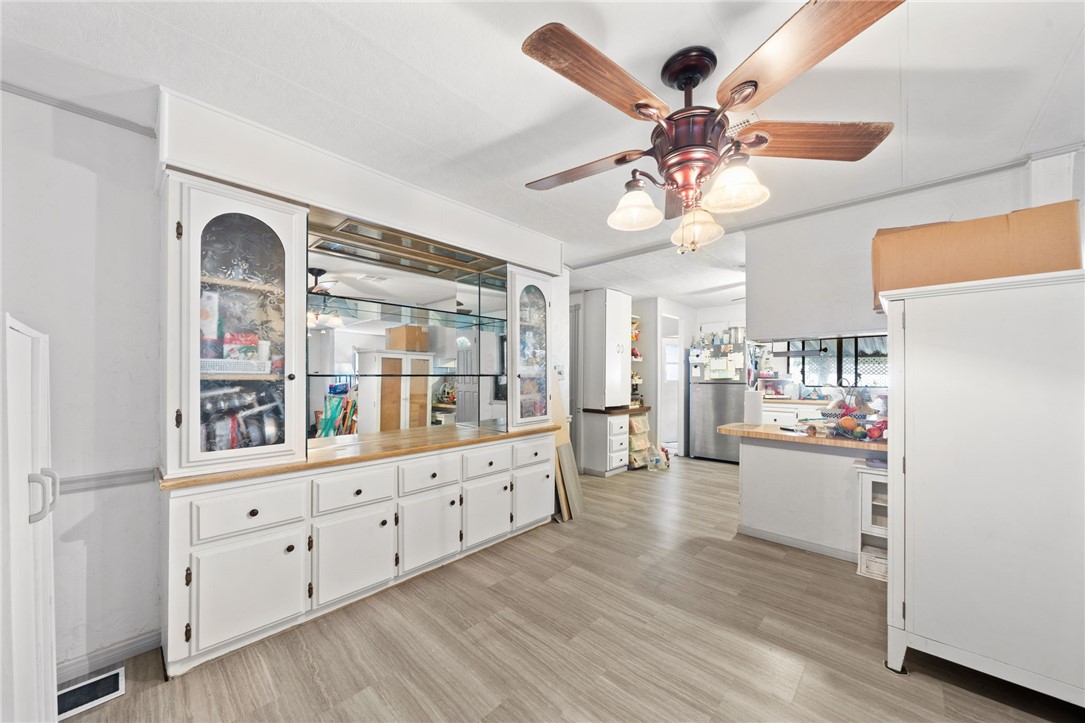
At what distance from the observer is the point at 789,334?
343 centimetres

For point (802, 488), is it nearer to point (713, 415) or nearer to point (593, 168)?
point (593, 168)

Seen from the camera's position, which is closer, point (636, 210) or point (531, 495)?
point (636, 210)

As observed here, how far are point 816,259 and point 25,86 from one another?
4.73 meters

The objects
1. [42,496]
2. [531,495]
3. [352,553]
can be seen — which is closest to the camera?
[42,496]

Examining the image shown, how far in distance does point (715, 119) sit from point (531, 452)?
8.99ft

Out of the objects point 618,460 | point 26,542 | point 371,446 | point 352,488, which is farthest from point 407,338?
point 618,460

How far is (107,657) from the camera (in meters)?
1.93

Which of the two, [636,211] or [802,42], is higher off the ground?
[802,42]

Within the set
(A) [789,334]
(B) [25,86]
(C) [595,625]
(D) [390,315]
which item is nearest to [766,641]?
(C) [595,625]

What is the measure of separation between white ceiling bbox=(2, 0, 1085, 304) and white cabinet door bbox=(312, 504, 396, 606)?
85.0 inches

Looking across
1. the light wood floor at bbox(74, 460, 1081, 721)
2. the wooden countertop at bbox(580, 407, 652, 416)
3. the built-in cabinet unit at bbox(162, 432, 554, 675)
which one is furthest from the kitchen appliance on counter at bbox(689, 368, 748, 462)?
the built-in cabinet unit at bbox(162, 432, 554, 675)

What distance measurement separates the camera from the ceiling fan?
1.16m

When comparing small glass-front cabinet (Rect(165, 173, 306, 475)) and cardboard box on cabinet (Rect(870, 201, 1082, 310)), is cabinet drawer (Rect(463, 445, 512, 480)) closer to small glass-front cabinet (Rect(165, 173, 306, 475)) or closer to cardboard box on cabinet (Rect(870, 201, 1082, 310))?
small glass-front cabinet (Rect(165, 173, 306, 475))

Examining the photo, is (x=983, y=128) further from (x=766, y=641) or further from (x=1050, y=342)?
(x=766, y=641)
